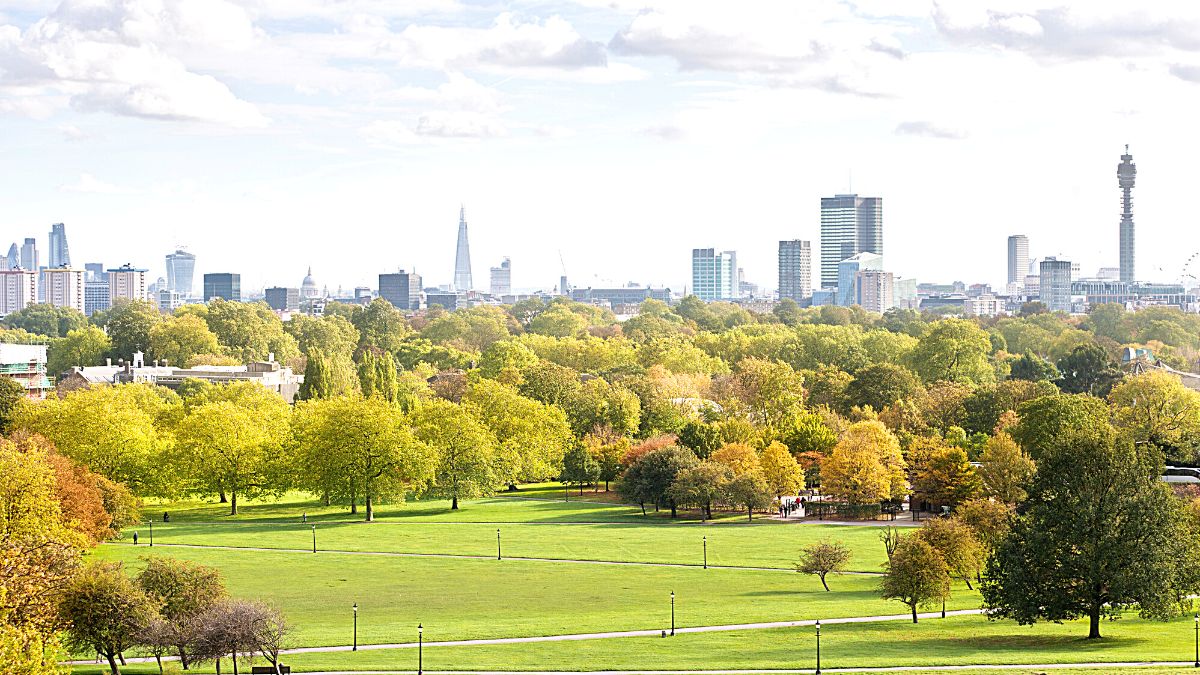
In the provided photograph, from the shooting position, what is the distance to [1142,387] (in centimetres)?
9675

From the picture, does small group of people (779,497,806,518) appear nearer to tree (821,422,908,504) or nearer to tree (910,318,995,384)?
tree (821,422,908,504)

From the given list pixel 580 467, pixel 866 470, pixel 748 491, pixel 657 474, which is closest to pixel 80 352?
pixel 580 467

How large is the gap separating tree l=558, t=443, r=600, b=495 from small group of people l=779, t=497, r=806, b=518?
1353 cm

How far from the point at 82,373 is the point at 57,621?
3688 inches

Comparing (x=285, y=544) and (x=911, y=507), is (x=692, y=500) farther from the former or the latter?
(x=285, y=544)

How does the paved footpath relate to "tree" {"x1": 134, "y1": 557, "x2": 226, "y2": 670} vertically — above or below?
below

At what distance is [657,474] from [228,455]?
25733mm

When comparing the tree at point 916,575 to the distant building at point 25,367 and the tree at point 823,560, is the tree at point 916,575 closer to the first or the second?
the tree at point 823,560

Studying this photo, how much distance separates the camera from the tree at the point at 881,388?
350ft

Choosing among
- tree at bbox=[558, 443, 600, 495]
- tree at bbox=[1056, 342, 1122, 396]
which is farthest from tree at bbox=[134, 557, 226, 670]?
tree at bbox=[1056, 342, 1122, 396]

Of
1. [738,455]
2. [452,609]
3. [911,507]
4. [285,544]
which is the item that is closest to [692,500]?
[738,455]

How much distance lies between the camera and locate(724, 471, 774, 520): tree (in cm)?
7975

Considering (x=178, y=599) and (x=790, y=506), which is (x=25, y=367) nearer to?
(x=790, y=506)

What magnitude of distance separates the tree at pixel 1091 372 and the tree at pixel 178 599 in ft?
284
